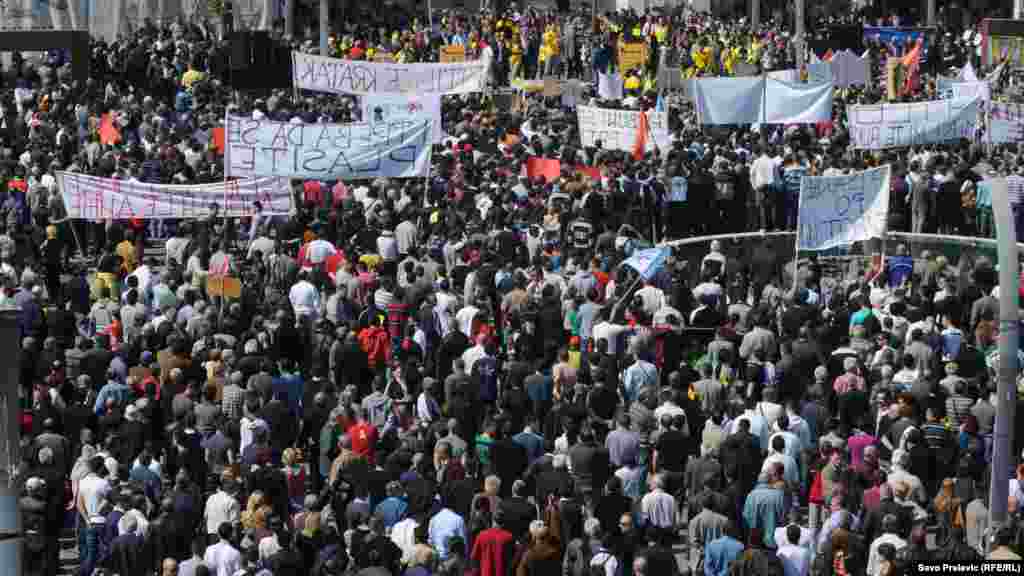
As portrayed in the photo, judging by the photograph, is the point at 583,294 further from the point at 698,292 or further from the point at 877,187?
the point at 877,187

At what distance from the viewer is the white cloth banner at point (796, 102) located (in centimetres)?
2931

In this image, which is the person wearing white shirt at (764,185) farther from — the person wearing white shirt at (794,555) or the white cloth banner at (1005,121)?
the person wearing white shirt at (794,555)

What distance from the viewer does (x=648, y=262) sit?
19.7 m

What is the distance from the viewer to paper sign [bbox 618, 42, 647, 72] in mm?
42406

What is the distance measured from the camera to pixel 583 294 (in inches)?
764

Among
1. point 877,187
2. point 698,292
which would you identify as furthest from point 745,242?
point 698,292

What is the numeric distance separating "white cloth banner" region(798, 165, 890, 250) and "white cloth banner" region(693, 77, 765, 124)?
7.68m

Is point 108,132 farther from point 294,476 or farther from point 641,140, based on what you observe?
point 294,476

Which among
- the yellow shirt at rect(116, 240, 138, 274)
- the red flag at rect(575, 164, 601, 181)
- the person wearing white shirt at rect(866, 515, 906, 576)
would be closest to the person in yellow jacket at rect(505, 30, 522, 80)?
the red flag at rect(575, 164, 601, 181)

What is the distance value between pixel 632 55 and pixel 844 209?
21458 mm

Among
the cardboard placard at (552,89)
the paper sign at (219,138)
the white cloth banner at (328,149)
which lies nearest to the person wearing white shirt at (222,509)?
the white cloth banner at (328,149)

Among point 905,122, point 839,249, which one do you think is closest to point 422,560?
point 839,249

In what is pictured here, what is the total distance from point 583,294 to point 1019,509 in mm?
6569

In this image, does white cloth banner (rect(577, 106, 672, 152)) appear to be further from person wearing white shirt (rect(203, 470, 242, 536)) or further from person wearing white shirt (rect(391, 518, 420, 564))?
person wearing white shirt (rect(391, 518, 420, 564))
